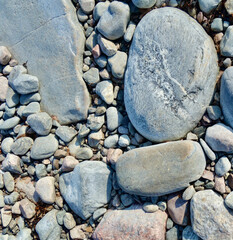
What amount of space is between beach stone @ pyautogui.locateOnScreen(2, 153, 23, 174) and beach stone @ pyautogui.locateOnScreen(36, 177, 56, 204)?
0.31 m

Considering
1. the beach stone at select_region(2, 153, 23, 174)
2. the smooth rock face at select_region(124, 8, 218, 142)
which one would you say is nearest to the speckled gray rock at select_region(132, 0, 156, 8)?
the smooth rock face at select_region(124, 8, 218, 142)

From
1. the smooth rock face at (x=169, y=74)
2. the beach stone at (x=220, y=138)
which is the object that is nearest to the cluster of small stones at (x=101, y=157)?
the beach stone at (x=220, y=138)

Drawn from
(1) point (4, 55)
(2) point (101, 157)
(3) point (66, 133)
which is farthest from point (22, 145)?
(1) point (4, 55)

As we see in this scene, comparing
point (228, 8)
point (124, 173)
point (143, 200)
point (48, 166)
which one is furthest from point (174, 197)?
point (228, 8)

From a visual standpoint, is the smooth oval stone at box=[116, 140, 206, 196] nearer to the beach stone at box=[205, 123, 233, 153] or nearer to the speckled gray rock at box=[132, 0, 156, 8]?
the beach stone at box=[205, 123, 233, 153]

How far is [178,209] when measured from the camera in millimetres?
2246

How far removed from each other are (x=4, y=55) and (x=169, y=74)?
5.90ft

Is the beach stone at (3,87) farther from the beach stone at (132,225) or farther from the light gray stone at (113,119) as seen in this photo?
the beach stone at (132,225)

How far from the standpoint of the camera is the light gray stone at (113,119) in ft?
8.29

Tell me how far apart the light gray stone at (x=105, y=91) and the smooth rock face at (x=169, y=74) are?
203 millimetres

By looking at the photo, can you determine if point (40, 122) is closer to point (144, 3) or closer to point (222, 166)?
point (144, 3)

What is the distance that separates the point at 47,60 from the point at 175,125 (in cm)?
145

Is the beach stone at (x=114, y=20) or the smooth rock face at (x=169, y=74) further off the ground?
the beach stone at (x=114, y=20)

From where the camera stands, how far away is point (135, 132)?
2.49 metres
